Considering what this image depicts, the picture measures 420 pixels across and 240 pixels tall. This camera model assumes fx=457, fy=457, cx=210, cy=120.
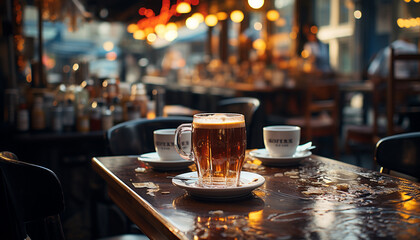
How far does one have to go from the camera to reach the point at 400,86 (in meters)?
5.03

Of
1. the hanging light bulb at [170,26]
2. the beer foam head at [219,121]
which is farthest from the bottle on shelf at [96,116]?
the hanging light bulb at [170,26]

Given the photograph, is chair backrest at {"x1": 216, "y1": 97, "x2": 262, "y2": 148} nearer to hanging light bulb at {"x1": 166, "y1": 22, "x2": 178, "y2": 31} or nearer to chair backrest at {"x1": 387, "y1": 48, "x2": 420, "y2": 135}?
chair backrest at {"x1": 387, "y1": 48, "x2": 420, "y2": 135}

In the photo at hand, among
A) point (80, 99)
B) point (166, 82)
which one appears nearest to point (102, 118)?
point (80, 99)

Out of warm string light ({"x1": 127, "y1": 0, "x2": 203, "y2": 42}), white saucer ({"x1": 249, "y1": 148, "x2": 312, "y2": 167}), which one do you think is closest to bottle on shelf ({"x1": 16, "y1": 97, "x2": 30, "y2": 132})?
white saucer ({"x1": 249, "y1": 148, "x2": 312, "y2": 167})

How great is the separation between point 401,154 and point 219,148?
75 centimetres

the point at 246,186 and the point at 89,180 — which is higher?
the point at 246,186

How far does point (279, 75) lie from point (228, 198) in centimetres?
573

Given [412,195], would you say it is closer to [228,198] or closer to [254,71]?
[228,198]

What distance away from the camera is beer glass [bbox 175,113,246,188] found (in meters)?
1.04

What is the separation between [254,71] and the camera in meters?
8.02

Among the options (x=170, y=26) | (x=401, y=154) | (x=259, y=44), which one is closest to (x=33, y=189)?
(x=401, y=154)

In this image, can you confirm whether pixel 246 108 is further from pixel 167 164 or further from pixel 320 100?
pixel 320 100

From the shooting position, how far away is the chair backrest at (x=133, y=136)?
1.79m

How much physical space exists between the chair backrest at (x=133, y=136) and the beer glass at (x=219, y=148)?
0.79m
